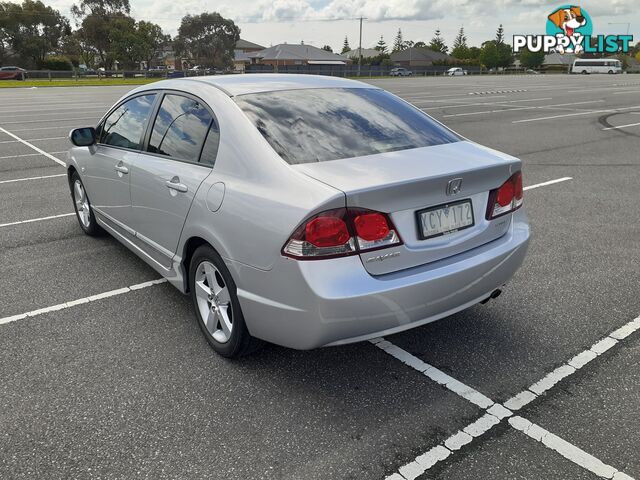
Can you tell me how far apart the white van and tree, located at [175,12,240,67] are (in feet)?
181

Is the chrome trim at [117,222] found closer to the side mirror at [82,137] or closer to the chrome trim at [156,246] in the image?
the chrome trim at [156,246]

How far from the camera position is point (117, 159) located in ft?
13.9

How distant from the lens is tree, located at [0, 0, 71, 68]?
73188mm

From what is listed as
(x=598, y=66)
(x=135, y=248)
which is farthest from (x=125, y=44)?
(x=135, y=248)

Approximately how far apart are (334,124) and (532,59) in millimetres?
107335

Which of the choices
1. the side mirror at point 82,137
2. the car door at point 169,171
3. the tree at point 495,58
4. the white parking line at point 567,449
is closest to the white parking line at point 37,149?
the side mirror at point 82,137

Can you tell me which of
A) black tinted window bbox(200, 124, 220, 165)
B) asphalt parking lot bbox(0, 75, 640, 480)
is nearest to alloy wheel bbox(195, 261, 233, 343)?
asphalt parking lot bbox(0, 75, 640, 480)

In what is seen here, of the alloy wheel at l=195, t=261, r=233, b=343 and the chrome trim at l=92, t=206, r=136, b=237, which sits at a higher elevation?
the chrome trim at l=92, t=206, r=136, b=237

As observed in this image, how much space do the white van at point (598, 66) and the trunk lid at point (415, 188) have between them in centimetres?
8657

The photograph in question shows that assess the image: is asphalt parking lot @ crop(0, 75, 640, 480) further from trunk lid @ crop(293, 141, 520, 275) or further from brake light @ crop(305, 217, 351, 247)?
brake light @ crop(305, 217, 351, 247)

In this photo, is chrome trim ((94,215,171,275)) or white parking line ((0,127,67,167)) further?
white parking line ((0,127,67,167))

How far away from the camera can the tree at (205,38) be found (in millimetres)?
91875

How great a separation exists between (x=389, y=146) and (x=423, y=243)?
0.70 m

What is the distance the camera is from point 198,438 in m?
2.61
